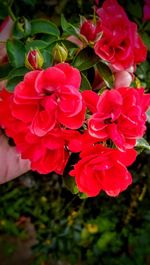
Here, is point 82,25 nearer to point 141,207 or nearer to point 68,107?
point 68,107

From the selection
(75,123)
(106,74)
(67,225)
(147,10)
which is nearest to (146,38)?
(147,10)

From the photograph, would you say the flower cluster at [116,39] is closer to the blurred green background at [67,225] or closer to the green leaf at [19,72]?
the green leaf at [19,72]

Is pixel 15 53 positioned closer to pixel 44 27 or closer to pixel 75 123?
pixel 44 27

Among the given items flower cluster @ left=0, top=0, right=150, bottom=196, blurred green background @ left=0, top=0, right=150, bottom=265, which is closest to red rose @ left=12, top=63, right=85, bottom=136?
flower cluster @ left=0, top=0, right=150, bottom=196

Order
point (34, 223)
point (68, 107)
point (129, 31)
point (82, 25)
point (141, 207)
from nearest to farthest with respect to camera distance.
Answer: point (68, 107), point (82, 25), point (129, 31), point (141, 207), point (34, 223)

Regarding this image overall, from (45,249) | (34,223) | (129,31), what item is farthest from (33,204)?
(129,31)

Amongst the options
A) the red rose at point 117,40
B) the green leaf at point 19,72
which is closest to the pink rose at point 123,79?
the red rose at point 117,40
